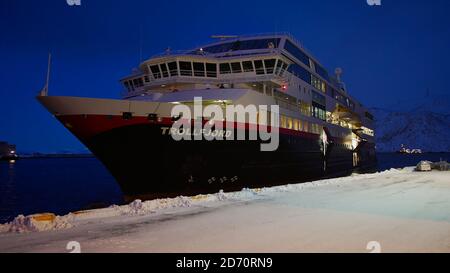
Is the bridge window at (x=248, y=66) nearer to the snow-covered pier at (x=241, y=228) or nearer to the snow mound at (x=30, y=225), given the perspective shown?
the snow-covered pier at (x=241, y=228)

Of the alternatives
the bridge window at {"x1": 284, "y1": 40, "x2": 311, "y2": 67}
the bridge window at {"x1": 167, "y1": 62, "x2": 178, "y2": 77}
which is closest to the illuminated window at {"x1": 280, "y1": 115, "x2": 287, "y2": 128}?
the bridge window at {"x1": 284, "y1": 40, "x2": 311, "y2": 67}

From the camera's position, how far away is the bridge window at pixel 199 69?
22.3m

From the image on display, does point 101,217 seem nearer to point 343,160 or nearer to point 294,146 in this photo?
point 294,146

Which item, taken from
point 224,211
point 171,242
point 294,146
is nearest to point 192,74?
point 294,146

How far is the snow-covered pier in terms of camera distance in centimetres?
561

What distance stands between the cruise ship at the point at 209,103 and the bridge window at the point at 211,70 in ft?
0.22

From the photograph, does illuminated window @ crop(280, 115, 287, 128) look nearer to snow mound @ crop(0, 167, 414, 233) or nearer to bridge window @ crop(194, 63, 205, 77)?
bridge window @ crop(194, 63, 205, 77)

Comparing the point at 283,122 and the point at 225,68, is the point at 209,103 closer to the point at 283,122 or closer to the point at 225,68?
the point at 225,68

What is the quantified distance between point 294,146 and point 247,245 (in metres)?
20.1

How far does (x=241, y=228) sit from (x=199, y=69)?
54.8 feet

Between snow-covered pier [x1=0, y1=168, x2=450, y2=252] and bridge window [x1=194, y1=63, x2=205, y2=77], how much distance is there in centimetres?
1303

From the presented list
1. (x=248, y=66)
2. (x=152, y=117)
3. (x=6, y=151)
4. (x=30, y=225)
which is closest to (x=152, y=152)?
(x=152, y=117)

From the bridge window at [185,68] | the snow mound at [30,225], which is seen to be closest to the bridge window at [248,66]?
the bridge window at [185,68]

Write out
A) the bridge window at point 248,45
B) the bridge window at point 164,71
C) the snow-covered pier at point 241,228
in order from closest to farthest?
1. the snow-covered pier at point 241,228
2. the bridge window at point 164,71
3. the bridge window at point 248,45
